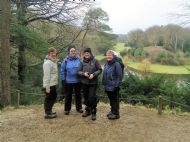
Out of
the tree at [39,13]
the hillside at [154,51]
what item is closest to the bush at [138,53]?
the hillside at [154,51]

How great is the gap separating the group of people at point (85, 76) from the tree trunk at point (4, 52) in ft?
10.2

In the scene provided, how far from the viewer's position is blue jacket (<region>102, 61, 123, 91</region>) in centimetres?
726

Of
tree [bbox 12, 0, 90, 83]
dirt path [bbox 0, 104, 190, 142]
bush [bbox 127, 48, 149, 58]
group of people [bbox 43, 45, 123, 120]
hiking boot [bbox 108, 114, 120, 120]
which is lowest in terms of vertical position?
dirt path [bbox 0, 104, 190, 142]

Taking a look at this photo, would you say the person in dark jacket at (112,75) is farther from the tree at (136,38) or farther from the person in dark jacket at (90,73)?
the tree at (136,38)

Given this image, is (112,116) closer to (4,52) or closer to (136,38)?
(4,52)

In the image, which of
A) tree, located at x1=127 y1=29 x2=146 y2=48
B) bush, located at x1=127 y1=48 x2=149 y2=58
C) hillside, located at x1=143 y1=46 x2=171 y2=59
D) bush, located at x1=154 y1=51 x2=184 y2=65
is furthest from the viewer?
tree, located at x1=127 y1=29 x2=146 y2=48

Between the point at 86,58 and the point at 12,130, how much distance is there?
7.80 feet

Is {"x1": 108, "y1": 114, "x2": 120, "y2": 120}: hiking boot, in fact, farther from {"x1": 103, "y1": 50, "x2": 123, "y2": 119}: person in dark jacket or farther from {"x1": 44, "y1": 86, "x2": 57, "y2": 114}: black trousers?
{"x1": 44, "y1": 86, "x2": 57, "y2": 114}: black trousers

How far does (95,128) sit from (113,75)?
1304 millimetres

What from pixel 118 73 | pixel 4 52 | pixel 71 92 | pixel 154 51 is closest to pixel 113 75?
pixel 118 73

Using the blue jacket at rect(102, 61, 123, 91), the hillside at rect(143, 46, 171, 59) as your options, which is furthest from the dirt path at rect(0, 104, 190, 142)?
the hillside at rect(143, 46, 171, 59)

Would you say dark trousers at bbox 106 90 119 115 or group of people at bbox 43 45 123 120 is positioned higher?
group of people at bbox 43 45 123 120

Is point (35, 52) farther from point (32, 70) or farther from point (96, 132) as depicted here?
point (96, 132)

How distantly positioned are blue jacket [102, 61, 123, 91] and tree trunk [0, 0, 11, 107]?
4.12 metres
